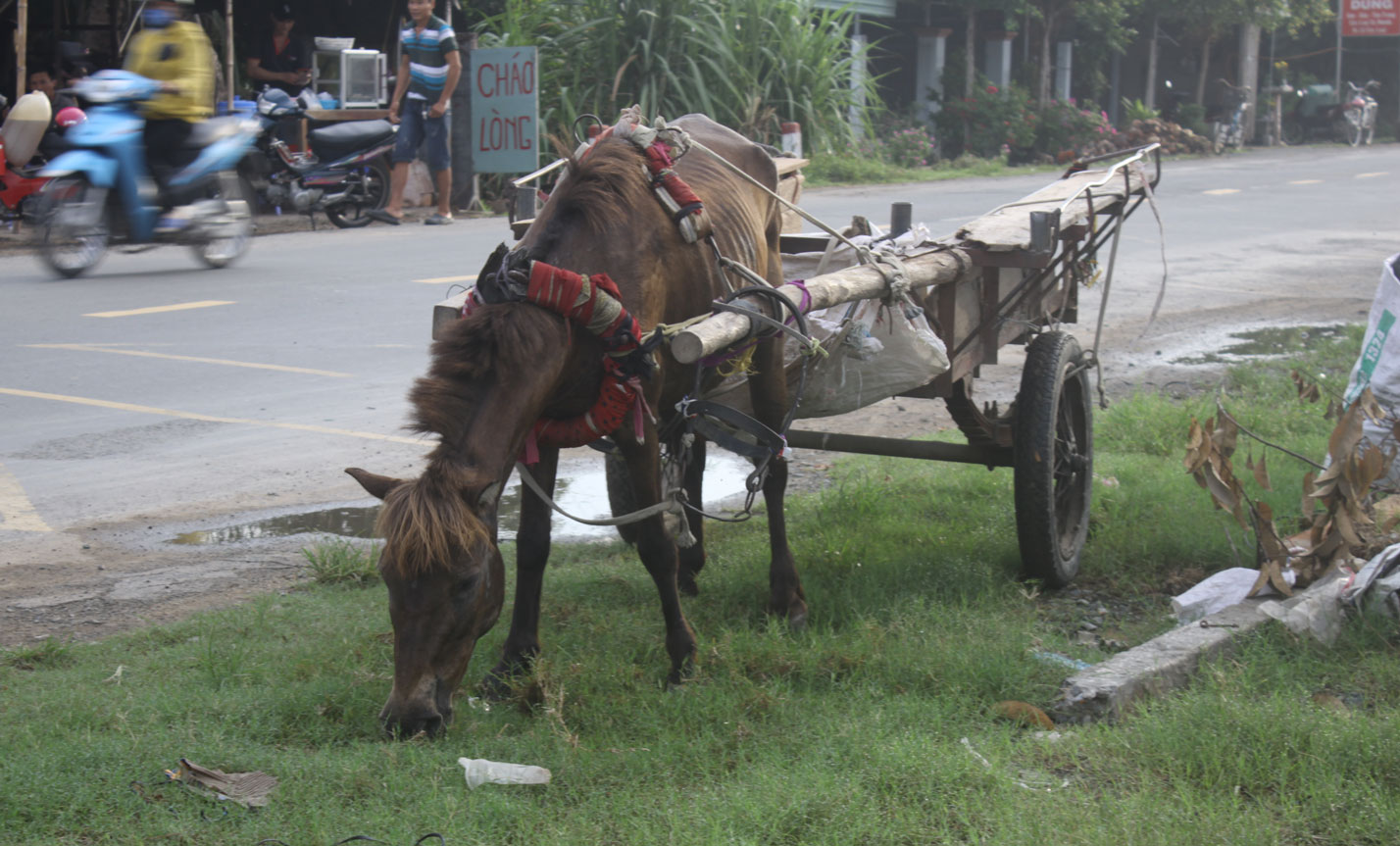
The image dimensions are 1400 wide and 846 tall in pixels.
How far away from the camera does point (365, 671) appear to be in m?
3.85

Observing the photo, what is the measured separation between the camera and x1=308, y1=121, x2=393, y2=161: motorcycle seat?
14430mm

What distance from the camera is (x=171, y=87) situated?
1087 cm

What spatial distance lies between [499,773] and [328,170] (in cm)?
1240

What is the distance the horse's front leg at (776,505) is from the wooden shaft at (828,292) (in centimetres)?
44

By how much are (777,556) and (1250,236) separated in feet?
42.8

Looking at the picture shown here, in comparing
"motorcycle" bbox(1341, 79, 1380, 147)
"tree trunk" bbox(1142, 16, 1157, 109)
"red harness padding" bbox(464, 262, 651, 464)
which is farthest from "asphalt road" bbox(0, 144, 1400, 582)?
"motorcycle" bbox(1341, 79, 1380, 147)

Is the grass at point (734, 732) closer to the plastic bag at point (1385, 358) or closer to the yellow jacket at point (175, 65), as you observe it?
the plastic bag at point (1385, 358)

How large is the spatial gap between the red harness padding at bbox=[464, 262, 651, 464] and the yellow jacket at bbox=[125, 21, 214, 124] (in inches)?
331

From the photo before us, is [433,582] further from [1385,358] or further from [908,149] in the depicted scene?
[908,149]

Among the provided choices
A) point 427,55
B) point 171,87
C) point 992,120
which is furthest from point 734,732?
point 992,120

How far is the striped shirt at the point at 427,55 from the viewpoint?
14.3 metres

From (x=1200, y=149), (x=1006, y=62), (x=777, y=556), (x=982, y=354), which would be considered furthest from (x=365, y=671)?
(x=1200, y=149)

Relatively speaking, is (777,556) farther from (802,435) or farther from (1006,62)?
(1006,62)

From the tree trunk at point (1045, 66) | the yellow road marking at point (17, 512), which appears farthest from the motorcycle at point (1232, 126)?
the yellow road marking at point (17, 512)
